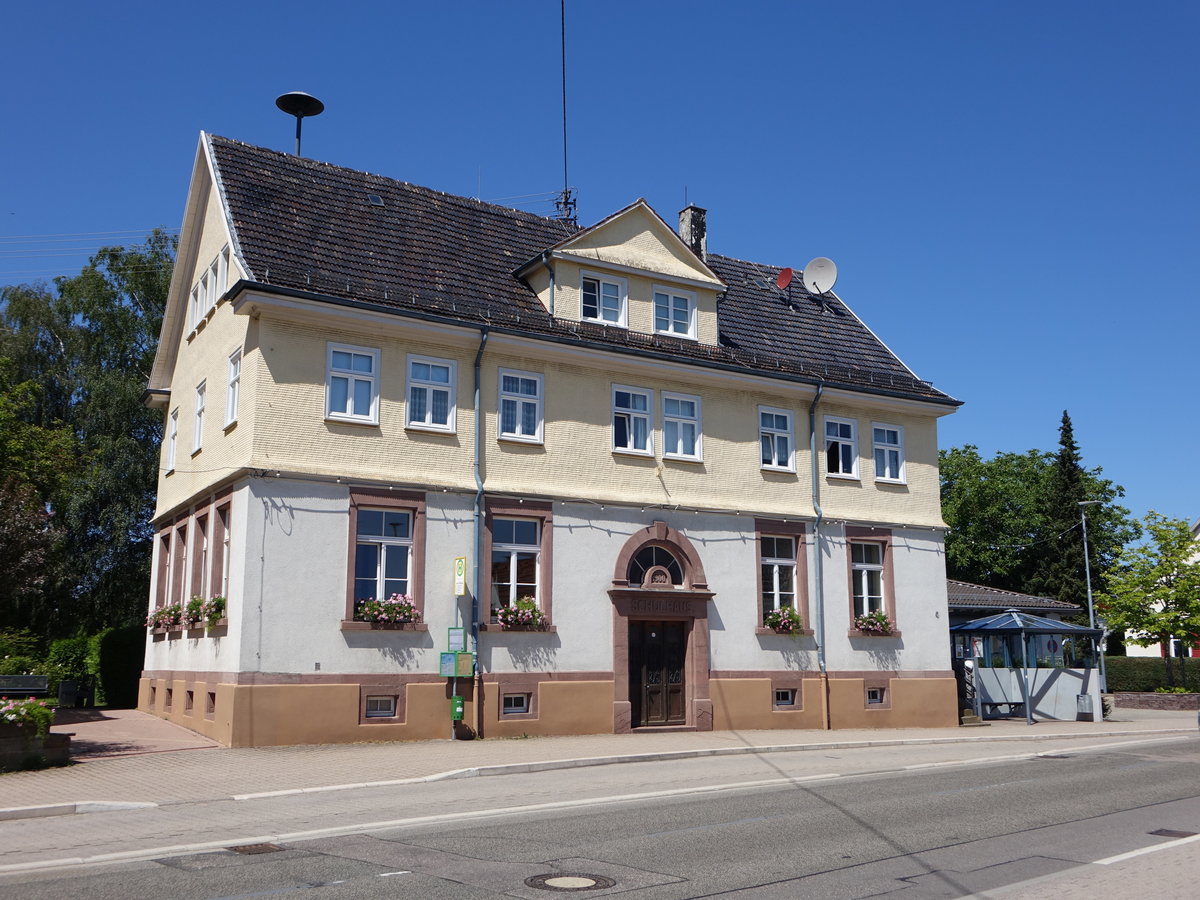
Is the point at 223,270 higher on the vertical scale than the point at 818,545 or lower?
higher

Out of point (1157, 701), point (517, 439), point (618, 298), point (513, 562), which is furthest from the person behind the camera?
point (1157, 701)

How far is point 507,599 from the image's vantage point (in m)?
22.9

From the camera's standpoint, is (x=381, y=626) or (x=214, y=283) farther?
(x=214, y=283)

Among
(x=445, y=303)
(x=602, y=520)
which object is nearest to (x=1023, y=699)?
(x=602, y=520)

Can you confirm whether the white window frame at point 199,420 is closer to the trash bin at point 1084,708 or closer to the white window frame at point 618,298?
the white window frame at point 618,298

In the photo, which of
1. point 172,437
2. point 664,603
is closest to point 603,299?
point 664,603

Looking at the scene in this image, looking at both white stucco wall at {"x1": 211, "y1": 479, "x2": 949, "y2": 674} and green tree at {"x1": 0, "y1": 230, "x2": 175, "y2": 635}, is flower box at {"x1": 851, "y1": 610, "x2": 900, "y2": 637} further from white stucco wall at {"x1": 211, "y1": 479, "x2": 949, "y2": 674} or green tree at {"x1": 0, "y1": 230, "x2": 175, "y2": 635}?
green tree at {"x1": 0, "y1": 230, "x2": 175, "y2": 635}

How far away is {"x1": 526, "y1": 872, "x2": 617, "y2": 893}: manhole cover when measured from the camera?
859 centimetres

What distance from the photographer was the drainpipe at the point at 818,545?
2681 cm

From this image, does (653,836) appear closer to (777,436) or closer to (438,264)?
(438,264)

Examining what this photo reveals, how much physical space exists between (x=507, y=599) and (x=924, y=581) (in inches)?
470

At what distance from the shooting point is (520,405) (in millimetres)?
23953

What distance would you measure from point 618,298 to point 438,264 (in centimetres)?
419

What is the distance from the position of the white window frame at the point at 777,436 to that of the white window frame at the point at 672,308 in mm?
2596
